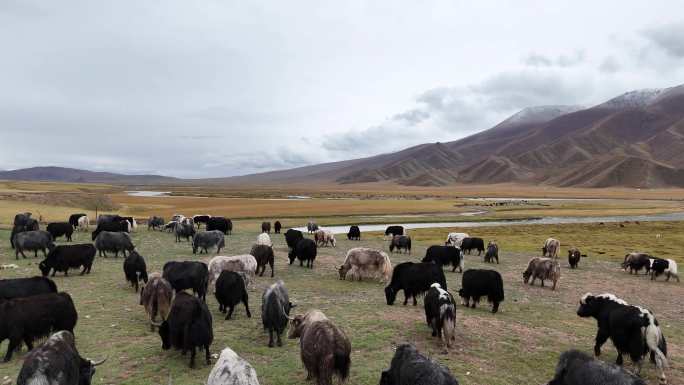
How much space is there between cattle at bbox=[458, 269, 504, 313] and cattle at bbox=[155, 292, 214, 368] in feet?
29.3

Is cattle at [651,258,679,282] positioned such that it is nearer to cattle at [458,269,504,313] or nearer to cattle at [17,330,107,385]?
cattle at [458,269,504,313]

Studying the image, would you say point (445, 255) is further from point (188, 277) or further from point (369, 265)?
point (188, 277)

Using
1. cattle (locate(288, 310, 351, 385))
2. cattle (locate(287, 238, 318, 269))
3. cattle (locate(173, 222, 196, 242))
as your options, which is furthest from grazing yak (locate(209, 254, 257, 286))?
cattle (locate(173, 222, 196, 242))

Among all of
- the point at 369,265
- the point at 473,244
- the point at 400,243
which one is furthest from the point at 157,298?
the point at 473,244

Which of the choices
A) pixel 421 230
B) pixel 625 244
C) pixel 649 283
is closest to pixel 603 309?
pixel 649 283

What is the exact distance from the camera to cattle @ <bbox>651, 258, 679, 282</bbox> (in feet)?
72.3

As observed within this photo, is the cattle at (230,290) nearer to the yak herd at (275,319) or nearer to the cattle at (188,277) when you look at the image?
the yak herd at (275,319)

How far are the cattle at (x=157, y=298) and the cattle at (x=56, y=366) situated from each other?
3609mm

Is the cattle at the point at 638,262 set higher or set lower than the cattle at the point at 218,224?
lower

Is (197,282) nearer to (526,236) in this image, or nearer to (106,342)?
(106,342)

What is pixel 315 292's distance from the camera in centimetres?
1616

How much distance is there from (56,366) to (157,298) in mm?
4389

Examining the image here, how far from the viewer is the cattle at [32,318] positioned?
350 inches

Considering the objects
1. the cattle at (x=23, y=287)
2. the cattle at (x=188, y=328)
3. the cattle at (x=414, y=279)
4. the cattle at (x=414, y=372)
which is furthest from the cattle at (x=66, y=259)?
the cattle at (x=414, y=372)
